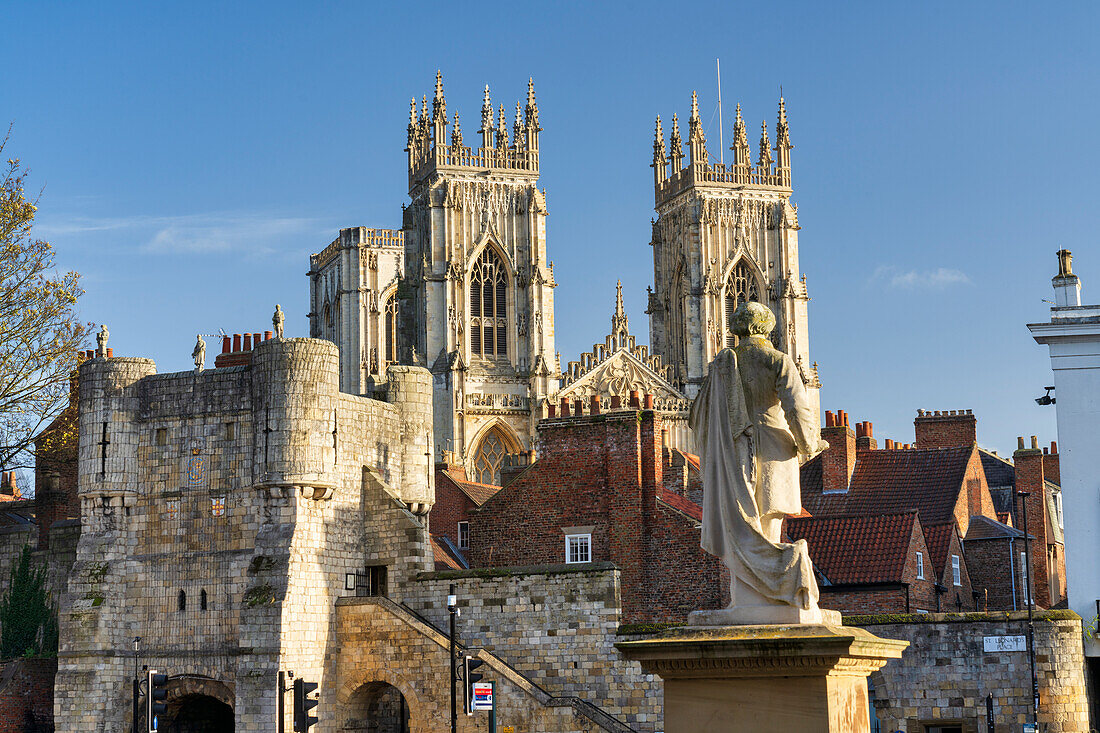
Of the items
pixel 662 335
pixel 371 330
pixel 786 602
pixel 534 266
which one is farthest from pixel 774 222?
pixel 786 602

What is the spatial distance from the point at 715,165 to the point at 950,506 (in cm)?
5847

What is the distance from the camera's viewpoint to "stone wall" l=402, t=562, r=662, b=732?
1357 inches

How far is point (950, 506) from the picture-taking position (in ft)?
149

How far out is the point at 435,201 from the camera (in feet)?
302

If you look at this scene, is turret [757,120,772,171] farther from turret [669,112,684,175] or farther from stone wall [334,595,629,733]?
stone wall [334,595,629,733]

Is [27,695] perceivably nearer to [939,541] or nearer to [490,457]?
[939,541]

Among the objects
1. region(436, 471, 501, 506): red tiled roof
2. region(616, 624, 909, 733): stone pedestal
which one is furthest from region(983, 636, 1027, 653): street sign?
region(616, 624, 909, 733): stone pedestal

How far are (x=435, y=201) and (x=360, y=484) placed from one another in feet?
179

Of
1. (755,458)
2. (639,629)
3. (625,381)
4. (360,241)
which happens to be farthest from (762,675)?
(360,241)

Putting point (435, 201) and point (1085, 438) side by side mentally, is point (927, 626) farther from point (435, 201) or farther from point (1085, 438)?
point (435, 201)

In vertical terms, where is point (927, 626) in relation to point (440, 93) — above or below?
below

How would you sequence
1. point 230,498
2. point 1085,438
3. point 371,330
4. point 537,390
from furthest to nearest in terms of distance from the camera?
point 371,330 < point 537,390 < point 1085,438 < point 230,498

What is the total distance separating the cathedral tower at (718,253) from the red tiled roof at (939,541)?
5372 cm

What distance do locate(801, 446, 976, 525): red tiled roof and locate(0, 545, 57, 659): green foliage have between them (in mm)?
21347
